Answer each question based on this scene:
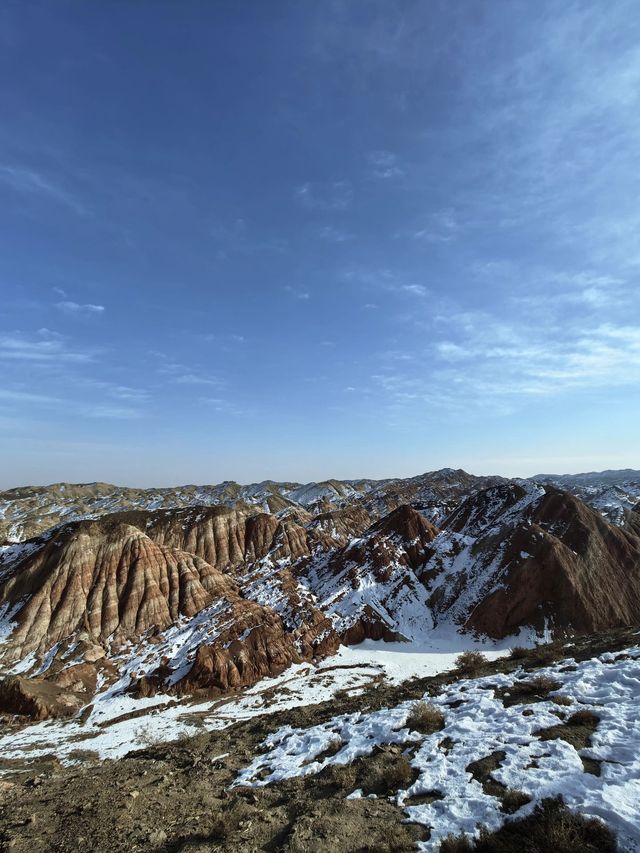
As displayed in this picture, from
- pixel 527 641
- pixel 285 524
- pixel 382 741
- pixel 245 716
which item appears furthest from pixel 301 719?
pixel 285 524

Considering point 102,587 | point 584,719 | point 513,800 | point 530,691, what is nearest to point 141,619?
point 102,587

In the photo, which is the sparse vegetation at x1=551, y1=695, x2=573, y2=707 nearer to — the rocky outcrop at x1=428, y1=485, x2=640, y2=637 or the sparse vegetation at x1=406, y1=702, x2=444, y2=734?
the sparse vegetation at x1=406, y1=702, x2=444, y2=734

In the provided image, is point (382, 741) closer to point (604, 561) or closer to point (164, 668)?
point (164, 668)

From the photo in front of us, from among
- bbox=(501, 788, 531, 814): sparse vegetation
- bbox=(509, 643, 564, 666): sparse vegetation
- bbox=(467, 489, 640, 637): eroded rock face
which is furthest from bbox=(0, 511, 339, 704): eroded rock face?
bbox=(501, 788, 531, 814): sparse vegetation

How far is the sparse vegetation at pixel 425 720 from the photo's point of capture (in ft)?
44.4

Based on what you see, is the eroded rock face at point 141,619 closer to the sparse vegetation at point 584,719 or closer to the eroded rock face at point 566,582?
the eroded rock face at point 566,582

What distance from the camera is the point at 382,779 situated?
10.8 meters

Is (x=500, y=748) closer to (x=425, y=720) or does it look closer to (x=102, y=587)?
(x=425, y=720)

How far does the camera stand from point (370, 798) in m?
9.98

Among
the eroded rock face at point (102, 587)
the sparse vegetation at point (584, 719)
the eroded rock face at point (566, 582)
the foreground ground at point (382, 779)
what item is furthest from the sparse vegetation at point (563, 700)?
the eroded rock face at point (102, 587)

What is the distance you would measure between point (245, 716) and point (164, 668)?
16.1 metres

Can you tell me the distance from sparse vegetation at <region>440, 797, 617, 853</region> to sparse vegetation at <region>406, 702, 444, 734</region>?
5.93 meters

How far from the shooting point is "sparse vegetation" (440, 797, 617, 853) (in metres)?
6.85

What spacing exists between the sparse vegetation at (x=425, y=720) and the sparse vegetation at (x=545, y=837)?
5935 millimetres
